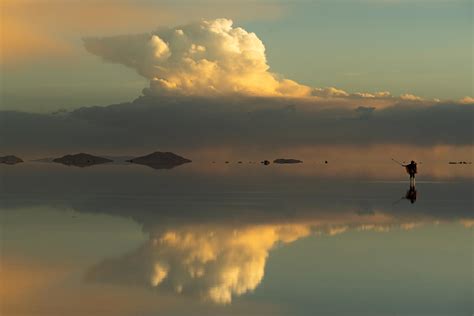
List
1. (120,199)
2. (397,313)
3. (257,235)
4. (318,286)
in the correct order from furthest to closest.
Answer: (120,199), (257,235), (318,286), (397,313)

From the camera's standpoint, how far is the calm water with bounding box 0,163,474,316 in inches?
673

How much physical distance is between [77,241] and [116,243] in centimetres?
169

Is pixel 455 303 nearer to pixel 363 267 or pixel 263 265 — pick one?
pixel 363 267

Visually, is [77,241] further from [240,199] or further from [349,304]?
[240,199]

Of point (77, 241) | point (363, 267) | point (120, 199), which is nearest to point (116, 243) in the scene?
point (77, 241)

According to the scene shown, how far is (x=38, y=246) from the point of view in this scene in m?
25.5

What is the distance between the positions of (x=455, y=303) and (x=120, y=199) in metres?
34.2

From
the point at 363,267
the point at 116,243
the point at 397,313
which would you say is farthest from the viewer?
the point at 116,243

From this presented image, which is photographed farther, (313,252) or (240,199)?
(240,199)

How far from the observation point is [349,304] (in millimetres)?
17078

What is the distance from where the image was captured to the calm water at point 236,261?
673 inches

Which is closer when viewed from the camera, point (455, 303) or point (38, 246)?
point (455, 303)

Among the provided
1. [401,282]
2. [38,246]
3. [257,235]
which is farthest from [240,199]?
[401,282]

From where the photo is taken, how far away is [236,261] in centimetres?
2241
